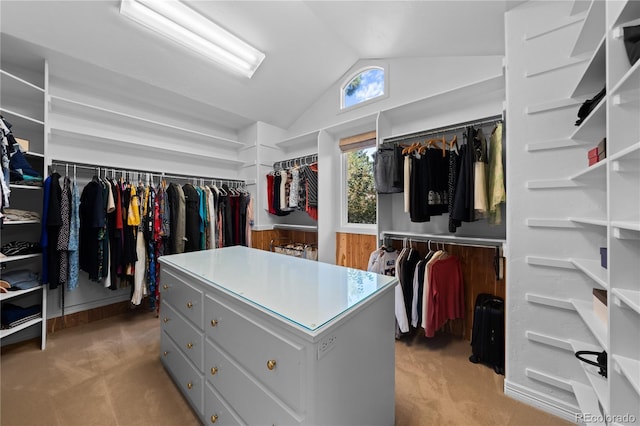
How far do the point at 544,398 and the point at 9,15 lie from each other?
14.6 feet

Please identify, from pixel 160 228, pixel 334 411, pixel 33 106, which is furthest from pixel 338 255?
pixel 33 106

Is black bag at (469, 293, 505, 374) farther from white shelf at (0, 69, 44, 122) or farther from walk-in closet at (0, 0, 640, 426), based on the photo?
white shelf at (0, 69, 44, 122)

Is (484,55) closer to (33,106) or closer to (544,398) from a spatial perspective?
(544,398)

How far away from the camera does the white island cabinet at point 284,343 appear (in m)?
0.91

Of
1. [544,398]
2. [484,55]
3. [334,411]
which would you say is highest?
[484,55]

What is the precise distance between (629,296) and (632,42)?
927 mm

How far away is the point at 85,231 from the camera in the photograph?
7.97 feet

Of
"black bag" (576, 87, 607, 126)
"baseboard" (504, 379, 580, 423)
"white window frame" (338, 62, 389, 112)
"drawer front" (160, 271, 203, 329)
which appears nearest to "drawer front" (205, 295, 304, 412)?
"drawer front" (160, 271, 203, 329)

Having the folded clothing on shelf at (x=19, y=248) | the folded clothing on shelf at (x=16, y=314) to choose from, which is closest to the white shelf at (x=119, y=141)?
the folded clothing on shelf at (x=19, y=248)

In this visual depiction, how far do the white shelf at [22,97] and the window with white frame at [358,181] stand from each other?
3028 millimetres

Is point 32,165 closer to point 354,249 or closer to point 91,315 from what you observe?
point 91,315

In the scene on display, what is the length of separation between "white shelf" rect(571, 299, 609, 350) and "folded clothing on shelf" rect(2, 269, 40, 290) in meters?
3.82

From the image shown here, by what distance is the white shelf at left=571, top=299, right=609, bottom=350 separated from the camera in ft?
3.62

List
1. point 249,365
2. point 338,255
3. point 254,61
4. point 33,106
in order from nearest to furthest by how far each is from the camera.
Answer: point 249,365
point 33,106
point 254,61
point 338,255
